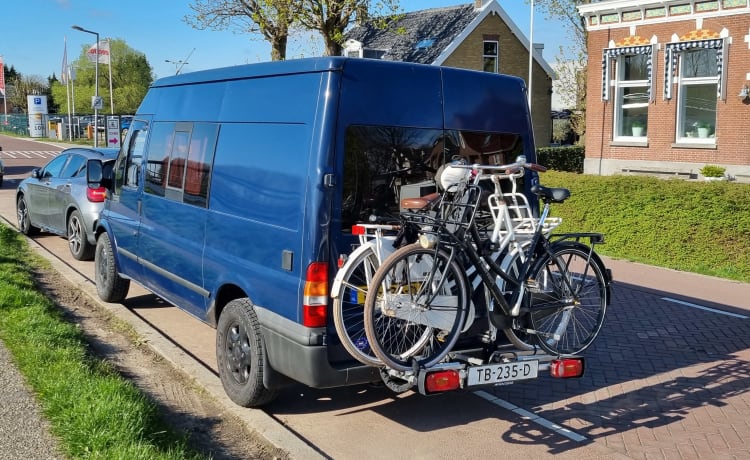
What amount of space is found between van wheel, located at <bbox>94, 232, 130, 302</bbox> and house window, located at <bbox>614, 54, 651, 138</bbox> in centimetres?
1754

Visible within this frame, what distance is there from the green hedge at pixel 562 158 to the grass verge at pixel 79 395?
2356 cm

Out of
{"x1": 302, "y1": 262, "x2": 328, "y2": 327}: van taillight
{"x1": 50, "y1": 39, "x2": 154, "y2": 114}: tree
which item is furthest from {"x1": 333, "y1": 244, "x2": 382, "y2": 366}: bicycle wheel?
{"x1": 50, "y1": 39, "x2": 154, "y2": 114}: tree

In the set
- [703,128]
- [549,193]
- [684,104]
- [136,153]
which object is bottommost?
[549,193]

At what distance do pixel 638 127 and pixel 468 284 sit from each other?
19.1m

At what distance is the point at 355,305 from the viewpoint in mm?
4645

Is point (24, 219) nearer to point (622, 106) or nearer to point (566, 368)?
point (566, 368)

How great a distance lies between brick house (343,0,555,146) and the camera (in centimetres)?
3812

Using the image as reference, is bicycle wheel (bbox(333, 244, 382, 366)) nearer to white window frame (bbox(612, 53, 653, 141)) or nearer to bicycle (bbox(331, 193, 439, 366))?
bicycle (bbox(331, 193, 439, 366))

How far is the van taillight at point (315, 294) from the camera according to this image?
454 centimetres

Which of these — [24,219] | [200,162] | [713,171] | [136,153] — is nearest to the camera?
[200,162]

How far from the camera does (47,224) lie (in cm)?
1238

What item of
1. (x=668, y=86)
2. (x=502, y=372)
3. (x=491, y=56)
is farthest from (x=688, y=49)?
(x=491, y=56)

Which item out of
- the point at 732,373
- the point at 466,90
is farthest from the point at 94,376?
the point at 732,373

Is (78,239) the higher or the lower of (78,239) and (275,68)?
the lower
